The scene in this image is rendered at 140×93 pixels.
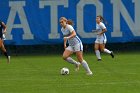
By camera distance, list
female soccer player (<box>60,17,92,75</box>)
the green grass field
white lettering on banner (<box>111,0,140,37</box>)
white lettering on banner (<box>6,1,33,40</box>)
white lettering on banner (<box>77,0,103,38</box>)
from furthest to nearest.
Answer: white lettering on banner (<box>111,0,140,37</box>) → white lettering on banner (<box>77,0,103,38</box>) → white lettering on banner (<box>6,1,33,40</box>) → female soccer player (<box>60,17,92,75</box>) → the green grass field

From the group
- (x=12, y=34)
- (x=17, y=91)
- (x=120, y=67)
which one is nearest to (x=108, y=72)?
(x=120, y=67)

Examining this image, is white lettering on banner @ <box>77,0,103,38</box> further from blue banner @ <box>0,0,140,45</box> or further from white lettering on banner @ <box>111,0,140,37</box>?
white lettering on banner @ <box>111,0,140,37</box>

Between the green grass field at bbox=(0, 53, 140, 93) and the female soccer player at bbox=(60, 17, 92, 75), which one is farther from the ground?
the female soccer player at bbox=(60, 17, 92, 75)

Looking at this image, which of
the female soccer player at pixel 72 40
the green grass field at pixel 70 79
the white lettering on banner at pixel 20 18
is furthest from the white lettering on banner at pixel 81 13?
the female soccer player at pixel 72 40

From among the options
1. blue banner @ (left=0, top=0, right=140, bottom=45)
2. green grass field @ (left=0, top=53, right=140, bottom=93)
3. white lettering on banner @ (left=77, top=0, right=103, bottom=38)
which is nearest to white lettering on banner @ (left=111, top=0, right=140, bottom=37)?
blue banner @ (left=0, top=0, right=140, bottom=45)

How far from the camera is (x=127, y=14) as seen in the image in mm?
30969

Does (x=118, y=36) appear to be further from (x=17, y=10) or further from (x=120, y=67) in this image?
(x=120, y=67)

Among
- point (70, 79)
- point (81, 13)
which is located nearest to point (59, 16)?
point (81, 13)

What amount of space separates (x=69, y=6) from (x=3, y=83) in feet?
48.4

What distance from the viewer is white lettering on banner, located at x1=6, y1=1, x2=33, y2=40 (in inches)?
1172

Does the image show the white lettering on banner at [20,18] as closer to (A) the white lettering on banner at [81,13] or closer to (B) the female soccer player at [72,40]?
(A) the white lettering on banner at [81,13]

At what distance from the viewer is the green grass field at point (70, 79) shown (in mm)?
14588

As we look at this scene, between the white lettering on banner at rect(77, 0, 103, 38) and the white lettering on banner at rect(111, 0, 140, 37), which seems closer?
the white lettering on banner at rect(77, 0, 103, 38)

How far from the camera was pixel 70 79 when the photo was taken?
1714cm
